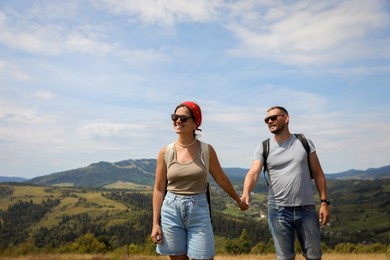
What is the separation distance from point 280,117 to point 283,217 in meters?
1.49

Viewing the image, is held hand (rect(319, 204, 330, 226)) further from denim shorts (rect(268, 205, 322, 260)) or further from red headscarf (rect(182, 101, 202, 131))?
red headscarf (rect(182, 101, 202, 131))

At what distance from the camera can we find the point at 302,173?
487cm

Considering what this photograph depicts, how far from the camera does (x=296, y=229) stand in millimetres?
4938

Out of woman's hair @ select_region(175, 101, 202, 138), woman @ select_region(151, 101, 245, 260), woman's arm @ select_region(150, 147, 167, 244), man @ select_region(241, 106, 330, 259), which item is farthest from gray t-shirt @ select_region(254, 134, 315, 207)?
woman's arm @ select_region(150, 147, 167, 244)

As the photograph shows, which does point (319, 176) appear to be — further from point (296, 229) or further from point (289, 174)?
point (296, 229)

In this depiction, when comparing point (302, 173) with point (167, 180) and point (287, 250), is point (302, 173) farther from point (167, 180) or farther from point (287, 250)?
point (167, 180)

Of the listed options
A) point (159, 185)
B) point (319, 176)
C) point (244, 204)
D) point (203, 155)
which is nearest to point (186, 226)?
point (159, 185)

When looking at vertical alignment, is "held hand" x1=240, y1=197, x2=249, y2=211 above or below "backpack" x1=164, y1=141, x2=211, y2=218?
below

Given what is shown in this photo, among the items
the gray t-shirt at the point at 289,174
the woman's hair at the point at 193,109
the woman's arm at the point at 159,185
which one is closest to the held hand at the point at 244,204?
the gray t-shirt at the point at 289,174

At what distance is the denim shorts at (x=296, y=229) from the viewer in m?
4.78

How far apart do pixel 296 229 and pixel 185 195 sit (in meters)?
1.94

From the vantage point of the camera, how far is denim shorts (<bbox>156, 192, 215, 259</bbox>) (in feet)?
12.8

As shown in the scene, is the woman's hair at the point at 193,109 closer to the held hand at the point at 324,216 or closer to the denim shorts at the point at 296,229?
the denim shorts at the point at 296,229

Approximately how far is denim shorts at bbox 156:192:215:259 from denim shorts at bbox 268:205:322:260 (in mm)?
1391
